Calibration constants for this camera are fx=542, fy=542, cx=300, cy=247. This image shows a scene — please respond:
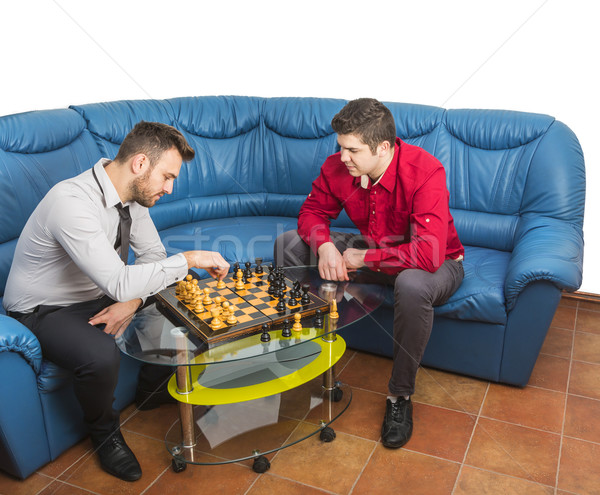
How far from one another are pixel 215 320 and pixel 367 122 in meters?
0.95

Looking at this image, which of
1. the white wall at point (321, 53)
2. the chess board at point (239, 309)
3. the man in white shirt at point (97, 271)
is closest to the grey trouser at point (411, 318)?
the chess board at point (239, 309)

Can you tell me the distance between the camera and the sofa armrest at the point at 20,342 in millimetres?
1547

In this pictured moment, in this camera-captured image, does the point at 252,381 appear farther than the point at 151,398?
No

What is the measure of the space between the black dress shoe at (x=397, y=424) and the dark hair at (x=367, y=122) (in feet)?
3.13

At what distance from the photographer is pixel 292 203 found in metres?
3.15

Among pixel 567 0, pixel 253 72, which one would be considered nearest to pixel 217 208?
pixel 253 72

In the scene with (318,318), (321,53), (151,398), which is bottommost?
(151,398)

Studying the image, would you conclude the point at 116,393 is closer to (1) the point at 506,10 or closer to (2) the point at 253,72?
(2) the point at 253,72

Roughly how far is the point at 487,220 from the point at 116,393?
185cm

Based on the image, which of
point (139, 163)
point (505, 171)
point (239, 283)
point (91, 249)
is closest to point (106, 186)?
point (139, 163)

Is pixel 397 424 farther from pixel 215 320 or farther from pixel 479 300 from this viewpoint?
pixel 215 320

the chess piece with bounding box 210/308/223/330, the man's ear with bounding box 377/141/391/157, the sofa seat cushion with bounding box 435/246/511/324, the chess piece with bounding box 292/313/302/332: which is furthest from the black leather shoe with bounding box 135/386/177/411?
the man's ear with bounding box 377/141/391/157

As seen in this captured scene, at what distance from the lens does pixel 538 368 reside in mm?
2355

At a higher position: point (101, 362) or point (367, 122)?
point (367, 122)
